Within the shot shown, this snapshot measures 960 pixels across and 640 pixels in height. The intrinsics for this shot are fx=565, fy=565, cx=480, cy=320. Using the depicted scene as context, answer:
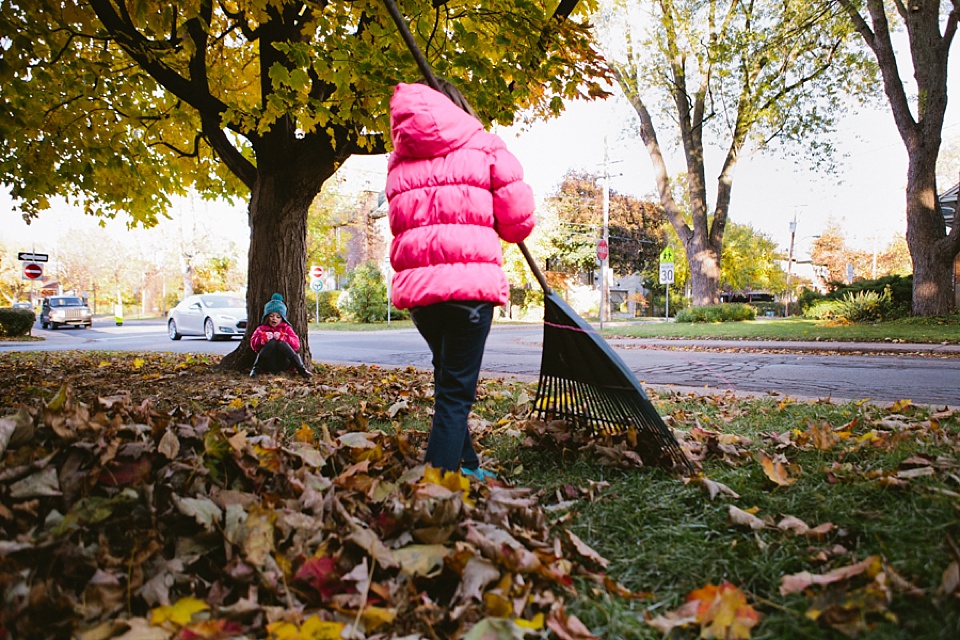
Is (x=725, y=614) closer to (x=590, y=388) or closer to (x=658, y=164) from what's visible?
(x=590, y=388)

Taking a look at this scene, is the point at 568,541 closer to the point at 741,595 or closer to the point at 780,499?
the point at 741,595

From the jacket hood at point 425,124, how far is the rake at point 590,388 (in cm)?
45

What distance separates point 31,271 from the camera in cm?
2161

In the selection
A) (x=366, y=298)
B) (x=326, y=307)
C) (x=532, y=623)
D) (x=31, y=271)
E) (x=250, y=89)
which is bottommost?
(x=532, y=623)

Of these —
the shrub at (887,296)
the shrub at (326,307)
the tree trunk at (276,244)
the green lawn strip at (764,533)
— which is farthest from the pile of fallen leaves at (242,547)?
the shrub at (326,307)

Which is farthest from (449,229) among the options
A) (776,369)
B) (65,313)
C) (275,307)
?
(65,313)

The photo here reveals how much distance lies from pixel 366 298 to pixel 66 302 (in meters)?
17.5

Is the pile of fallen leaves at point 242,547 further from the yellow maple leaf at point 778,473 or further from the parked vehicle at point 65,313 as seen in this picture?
the parked vehicle at point 65,313

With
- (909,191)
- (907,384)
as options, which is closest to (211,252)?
(909,191)

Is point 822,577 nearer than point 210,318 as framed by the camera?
Yes

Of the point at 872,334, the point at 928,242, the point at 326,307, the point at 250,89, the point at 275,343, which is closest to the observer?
the point at 275,343

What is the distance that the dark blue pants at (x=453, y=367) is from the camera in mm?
2324

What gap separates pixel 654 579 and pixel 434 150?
68.6 inches

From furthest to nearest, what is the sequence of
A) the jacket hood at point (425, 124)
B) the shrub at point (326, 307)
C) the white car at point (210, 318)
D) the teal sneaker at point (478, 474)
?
the shrub at point (326, 307)
the white car at point (210, 318)
the teal sneaker at point (478, 474)
the jacket hood at point (425, 124)
